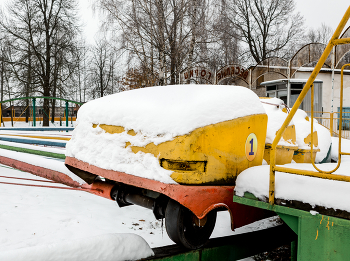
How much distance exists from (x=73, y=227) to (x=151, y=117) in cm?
219

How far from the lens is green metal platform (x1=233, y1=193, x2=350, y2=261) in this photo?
6.06 feet

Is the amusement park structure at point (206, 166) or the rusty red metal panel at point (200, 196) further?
the rusty red metal panel at point (200, 196)

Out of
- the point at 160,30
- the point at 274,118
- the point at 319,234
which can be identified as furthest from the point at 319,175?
the point at 160,30

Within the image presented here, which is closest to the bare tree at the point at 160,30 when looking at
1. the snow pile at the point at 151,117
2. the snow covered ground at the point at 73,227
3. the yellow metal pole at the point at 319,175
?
the snow covered ground at the point at 73,227

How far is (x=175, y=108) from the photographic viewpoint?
7.67 ft

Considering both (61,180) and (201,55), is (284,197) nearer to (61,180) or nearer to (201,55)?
(61,180)

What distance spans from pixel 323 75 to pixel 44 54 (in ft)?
61.8

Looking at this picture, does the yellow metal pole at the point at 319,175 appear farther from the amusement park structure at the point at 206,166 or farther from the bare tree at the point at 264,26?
the bare tree at the point at 264,26

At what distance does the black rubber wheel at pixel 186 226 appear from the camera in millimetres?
2367

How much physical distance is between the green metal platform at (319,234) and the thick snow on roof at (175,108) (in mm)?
790

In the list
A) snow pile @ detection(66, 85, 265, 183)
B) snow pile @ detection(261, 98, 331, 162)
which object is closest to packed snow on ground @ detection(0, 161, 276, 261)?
snow pile @ detection(66, 85, 265, 183)

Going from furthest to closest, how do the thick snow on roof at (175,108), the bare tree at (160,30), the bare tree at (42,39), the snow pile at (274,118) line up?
the bare tree at (42,39), the bare tree at (160,30), the snow pile at (274,118), the thick snow on roof at (175,108)

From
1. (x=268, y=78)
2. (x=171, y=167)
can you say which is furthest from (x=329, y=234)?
(x=268, y=78)

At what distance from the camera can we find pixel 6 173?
648 cm
